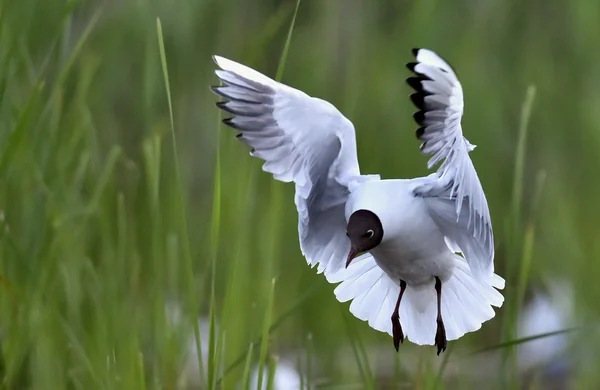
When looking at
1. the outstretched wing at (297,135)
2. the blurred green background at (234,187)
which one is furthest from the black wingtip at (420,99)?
the blurred green background at (234,187)

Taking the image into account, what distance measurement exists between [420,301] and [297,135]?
9.0 inches

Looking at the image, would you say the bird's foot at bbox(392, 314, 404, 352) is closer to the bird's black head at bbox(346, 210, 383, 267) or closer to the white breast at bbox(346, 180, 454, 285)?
the white breast at bbox(346, 180, 454, 285)

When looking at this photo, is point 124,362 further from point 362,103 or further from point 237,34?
point 237,34

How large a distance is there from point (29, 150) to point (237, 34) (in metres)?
1.13

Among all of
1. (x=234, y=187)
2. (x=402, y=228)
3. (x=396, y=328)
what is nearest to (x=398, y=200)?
(x=402, y=228)

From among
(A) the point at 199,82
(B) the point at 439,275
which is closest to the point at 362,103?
(A) the point at 199,82

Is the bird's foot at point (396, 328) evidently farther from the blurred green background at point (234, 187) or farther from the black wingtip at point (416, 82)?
the black wingtip at point (416, 82)

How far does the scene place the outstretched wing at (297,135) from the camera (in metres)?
0.96

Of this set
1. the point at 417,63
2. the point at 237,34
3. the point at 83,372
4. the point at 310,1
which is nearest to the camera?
the point at 417,63

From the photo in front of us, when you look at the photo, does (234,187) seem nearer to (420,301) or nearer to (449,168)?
(420,301)

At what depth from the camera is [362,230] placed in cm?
86

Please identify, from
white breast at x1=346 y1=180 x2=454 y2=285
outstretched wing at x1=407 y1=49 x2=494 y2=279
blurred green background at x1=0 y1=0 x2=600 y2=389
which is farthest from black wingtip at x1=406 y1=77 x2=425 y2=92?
blurred green background at x1=0 y1=0 x2=600 y2=389

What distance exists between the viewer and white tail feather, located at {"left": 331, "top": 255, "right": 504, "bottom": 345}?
1.08 metres

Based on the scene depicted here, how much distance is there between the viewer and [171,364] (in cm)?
139
